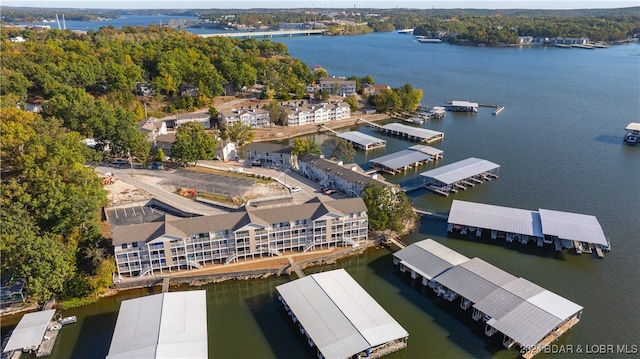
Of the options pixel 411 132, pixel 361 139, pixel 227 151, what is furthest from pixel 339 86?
pixel 227 151

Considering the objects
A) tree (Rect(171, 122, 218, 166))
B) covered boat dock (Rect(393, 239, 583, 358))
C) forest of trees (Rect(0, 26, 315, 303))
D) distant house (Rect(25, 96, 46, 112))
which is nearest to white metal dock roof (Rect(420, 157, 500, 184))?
covered boat dock (Rect(393, 239, 583, 358))

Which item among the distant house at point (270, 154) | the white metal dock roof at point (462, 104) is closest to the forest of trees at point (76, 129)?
the distant house at point (270, 154)

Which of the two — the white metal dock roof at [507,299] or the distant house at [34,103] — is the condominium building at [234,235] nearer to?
the white metal dock roof at [507,299]

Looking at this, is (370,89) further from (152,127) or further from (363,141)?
(152,127)

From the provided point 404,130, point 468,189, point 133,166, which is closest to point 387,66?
point 404,130

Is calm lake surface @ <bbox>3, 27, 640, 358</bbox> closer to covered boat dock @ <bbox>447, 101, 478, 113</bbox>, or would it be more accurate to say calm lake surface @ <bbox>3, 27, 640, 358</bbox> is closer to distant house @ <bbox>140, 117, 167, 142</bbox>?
covered boat dock @ <bbox>447, 101, 478, 113</bbox>

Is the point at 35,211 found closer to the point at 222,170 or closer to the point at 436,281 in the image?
the point at 222,170
